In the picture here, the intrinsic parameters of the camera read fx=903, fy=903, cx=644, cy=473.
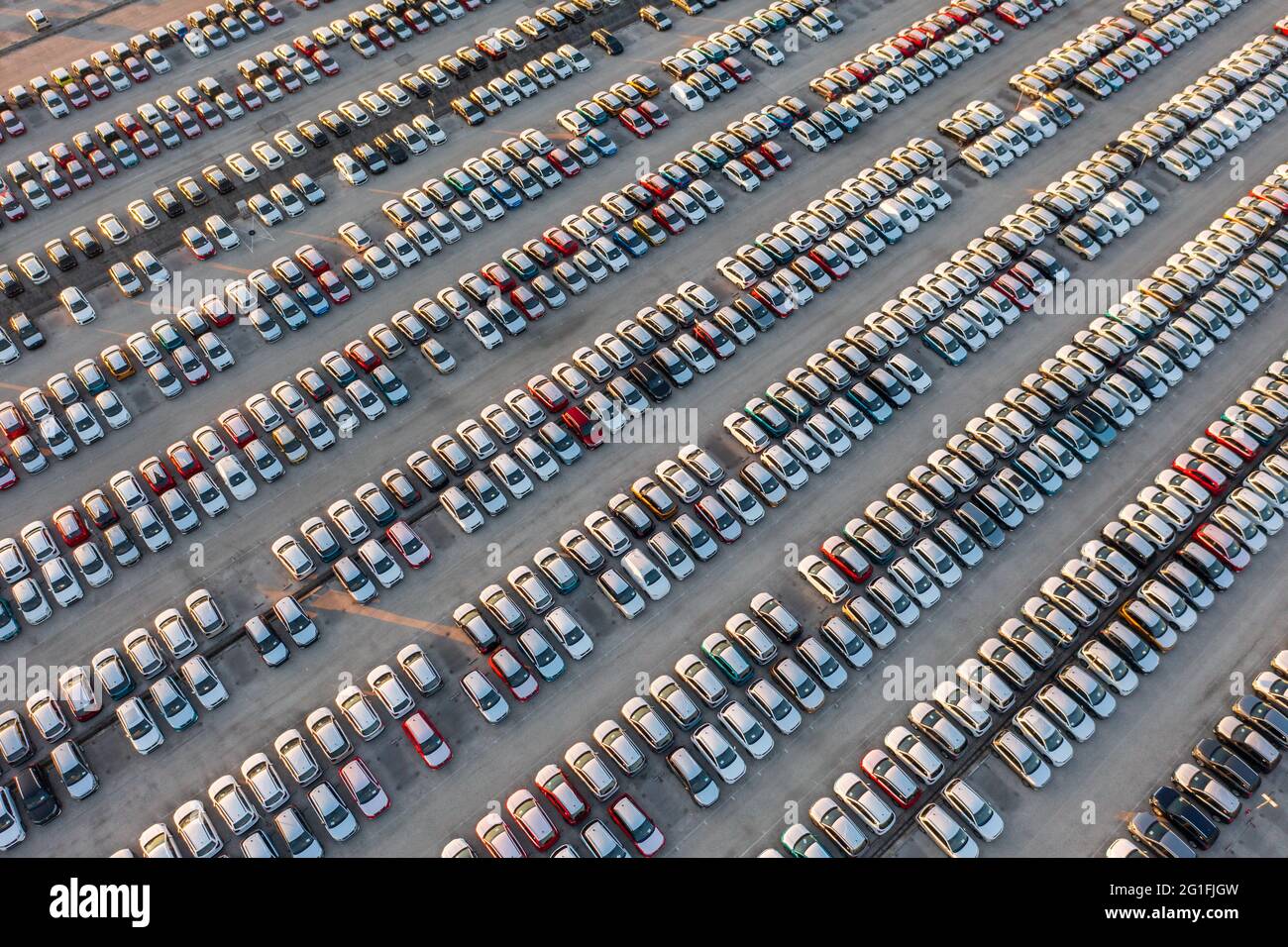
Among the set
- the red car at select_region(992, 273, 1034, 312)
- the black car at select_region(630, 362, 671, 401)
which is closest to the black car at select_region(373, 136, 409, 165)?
the black car at select_region(630, 362, 671, 401)

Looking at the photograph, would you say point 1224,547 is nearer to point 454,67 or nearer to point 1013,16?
point 1013,16

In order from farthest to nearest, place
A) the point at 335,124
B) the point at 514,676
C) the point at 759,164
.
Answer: the point at 335,124 → the point at 759,164 → the point at 514,676

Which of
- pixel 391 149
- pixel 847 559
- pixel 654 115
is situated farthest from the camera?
pixel 654 115

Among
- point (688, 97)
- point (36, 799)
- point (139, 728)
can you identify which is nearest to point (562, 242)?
point (688, 97)

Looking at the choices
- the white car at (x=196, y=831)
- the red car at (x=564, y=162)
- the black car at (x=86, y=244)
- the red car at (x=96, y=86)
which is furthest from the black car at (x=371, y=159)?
the white car at (x=196, y=831)

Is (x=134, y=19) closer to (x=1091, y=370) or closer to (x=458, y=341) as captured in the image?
(x=458, y=341)

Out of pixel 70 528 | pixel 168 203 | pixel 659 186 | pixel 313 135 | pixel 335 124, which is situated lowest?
pixel 70 528

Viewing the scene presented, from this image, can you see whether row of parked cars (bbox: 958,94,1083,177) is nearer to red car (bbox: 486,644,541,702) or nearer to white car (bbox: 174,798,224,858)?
red car (bbox: 486,644,541,702)
